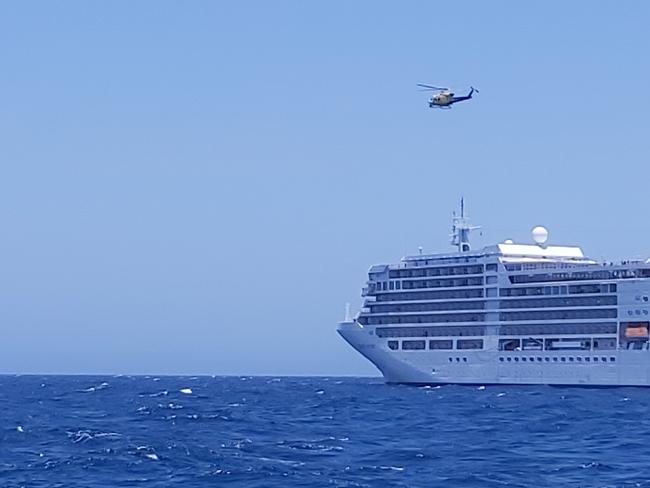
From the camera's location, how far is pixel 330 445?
4050 centimetres

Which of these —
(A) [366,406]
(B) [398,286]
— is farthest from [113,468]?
(B) [398,286]

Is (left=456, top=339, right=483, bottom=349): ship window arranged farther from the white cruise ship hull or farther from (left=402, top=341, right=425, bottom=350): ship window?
(left=402, top=341, right=425, bottom=350): ship window

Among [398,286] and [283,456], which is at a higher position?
[398,286]

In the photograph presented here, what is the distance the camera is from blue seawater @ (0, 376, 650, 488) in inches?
1282

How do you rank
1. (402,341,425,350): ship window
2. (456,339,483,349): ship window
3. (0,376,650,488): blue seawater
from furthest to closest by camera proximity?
(402,341,425,350): ship window
(456,339,483,349): ship window
(0,376,650,488): blue seawater

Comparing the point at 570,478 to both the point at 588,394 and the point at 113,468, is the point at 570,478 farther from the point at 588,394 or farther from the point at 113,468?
the point at 588,394

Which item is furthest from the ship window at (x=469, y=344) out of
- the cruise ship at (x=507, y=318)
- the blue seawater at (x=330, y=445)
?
the blue seawater at (x=330, y=445)

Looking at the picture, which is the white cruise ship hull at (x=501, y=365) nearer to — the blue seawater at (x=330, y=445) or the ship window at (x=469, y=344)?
the ship window at (x=469, y=344)

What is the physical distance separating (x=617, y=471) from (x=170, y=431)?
17776mm

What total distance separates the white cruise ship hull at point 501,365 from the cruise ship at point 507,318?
7cm

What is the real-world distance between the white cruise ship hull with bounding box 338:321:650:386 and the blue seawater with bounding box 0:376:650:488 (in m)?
21.8

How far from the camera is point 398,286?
331 feet

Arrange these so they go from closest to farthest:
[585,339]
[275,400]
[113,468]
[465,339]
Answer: [113,468], [275,400], [585,339], [465,339]

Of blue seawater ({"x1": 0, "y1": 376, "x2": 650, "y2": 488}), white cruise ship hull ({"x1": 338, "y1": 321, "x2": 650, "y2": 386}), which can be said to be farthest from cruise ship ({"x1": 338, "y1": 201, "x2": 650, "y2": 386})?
blue seawater ({"x1": 0, "y1": 376, "x2": 650, "y2": 488})
